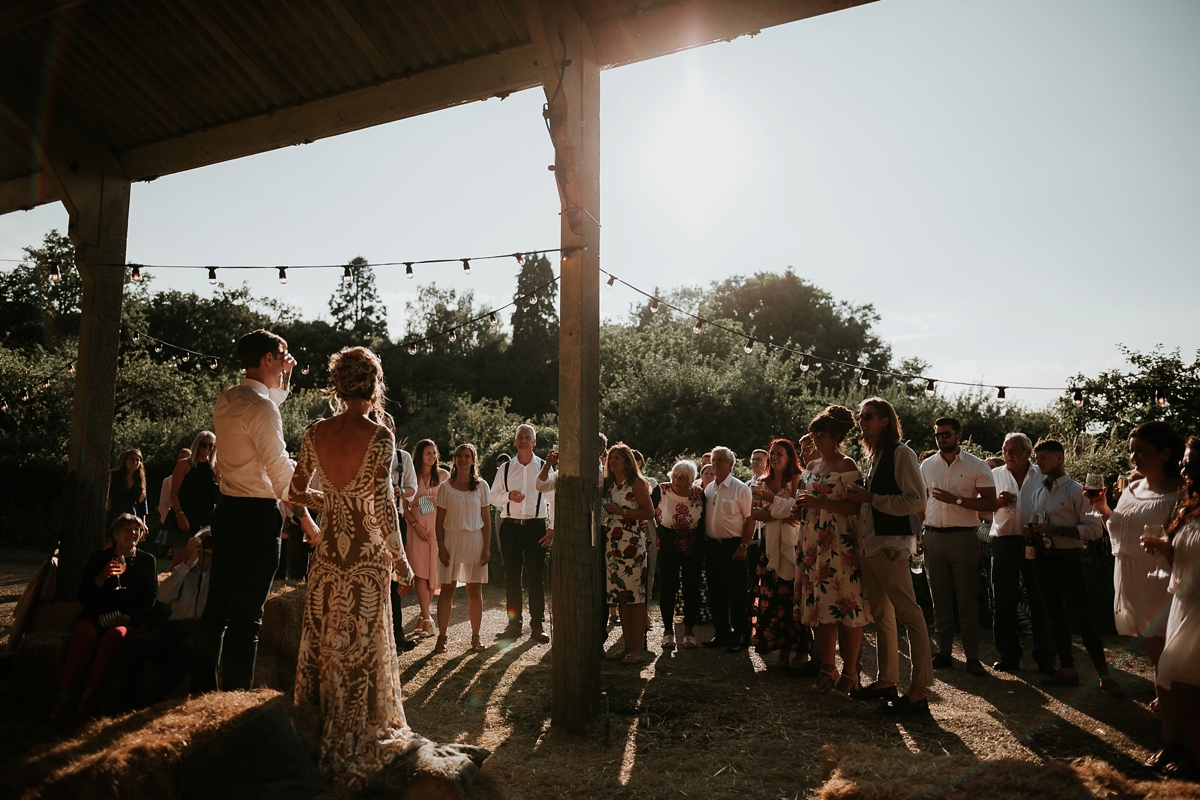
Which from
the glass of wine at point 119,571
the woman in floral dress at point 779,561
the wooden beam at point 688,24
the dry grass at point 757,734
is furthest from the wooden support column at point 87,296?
the woman in floral dress at point 779,561

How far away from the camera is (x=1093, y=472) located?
12242 mm

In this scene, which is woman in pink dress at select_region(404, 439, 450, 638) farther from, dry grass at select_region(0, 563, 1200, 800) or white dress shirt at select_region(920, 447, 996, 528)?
white dress shirt at select_region(920, 447, 996, 528)

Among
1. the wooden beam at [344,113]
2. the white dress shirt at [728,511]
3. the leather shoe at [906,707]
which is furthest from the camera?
the white dress shirt at [728,511]

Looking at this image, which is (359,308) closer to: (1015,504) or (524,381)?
(524,381)

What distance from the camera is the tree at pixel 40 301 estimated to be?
2933 centimetres

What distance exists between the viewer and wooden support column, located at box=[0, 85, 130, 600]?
6.38 m

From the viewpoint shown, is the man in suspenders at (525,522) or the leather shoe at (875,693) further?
the man in suspenders at (525,522)

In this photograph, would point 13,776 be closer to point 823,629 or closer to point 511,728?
point 511,728

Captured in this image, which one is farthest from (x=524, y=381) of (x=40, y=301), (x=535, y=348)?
(x=40, y=301)

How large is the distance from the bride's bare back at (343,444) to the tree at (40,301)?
30.4 metres

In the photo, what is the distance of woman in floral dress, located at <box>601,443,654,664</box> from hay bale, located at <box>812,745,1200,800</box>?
3190mm

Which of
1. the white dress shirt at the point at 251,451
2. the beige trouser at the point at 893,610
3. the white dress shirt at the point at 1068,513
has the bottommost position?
the beige trouser at the point at 893,610

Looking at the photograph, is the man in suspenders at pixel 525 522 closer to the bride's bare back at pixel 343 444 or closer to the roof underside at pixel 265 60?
the roof underside at pixel 265 60

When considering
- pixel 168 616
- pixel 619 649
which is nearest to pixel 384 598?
pixel 168 616
